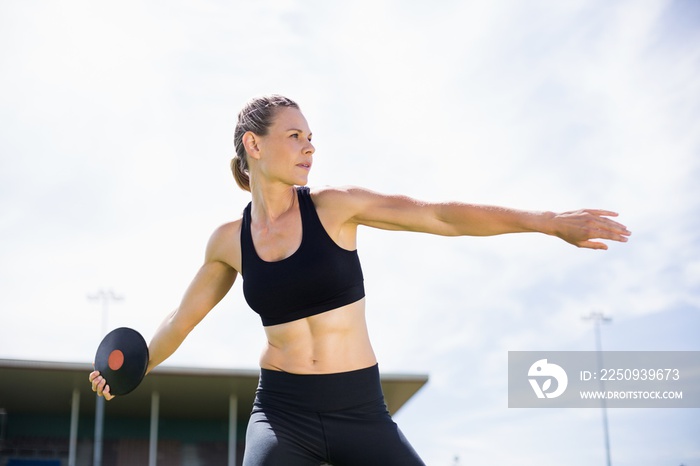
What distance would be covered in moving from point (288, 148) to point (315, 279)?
2.31ft

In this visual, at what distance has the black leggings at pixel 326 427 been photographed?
3.59m

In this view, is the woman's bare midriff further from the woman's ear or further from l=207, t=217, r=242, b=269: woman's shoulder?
the woman's ear

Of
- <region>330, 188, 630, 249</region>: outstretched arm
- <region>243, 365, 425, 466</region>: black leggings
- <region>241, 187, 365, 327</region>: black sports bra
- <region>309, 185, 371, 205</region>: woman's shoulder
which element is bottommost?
<region>243, 365, 425, 466</region>: black leggings

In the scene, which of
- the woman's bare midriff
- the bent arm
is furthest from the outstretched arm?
the bent arm

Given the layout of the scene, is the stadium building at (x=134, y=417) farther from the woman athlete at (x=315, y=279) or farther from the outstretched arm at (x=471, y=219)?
the outstretched arm at (x=471, y=219)

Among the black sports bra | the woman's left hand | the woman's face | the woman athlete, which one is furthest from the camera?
the woman's face

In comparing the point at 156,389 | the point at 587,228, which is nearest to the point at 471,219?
the point at 587,228

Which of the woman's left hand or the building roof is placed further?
the building roof

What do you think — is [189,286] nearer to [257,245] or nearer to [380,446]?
[257,245]

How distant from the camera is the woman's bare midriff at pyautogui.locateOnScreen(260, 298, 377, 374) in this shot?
3752 millimetres

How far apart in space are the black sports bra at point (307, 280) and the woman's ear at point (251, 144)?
425 millimetres

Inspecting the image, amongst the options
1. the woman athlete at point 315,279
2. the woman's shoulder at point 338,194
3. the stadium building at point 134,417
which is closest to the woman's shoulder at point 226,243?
the woman athlete at point 315,279

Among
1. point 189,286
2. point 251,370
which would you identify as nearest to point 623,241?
point 189,286

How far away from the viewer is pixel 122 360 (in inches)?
173
